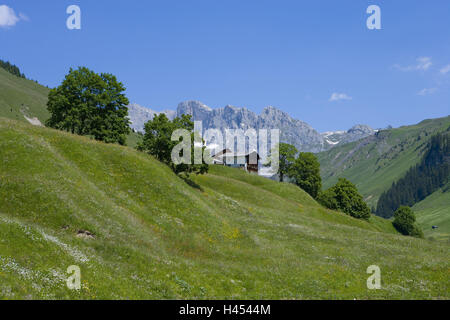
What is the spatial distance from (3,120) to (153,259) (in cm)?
3331

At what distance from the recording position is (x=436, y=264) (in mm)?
37250

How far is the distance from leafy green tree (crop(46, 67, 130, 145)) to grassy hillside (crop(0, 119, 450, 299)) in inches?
810

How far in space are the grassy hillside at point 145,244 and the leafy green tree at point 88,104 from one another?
20.6 m

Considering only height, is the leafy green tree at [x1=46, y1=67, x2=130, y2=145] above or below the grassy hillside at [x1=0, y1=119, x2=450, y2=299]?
above

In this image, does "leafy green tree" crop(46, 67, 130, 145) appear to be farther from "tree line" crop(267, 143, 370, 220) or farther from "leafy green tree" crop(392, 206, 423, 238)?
"leafy green tree" crop(392, 206, 423, 238)

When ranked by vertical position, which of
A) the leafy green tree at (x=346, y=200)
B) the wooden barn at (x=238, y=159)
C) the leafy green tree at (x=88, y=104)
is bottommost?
the leafy green tree at (x=346, y=200)

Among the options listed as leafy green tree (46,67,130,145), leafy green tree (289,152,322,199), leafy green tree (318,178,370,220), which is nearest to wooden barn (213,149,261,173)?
leafy green tree (289,152,322,199)

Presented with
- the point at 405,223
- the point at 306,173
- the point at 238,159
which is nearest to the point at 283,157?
the point at 306,173

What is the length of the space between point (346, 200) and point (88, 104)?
85.6 m

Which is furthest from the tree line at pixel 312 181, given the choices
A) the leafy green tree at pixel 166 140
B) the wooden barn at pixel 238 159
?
the leafy green tree at pixel 166 140

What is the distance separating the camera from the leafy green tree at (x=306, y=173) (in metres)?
111

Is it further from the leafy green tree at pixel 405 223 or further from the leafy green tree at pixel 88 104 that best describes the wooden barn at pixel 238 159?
the leafy green tree at pixel 88 104

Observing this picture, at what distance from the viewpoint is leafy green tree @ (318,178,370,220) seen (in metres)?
111
